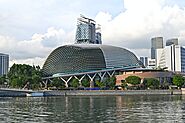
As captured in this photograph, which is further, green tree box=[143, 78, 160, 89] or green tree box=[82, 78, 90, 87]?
green tree box=[82, 78, 90, 87]

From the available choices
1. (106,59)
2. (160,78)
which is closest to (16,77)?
(106,59)

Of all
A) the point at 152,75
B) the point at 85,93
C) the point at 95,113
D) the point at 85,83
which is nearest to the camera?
the point at 95,113

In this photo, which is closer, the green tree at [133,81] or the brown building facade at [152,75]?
the green tree at [133,81]

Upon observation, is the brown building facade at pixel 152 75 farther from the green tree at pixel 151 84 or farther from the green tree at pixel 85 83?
the green tree at pixel 85 83

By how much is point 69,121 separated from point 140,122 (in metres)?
8.37

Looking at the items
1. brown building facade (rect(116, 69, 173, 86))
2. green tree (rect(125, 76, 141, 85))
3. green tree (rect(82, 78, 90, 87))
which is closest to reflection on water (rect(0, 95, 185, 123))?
green tree (rect(125, 76, 141, 85))

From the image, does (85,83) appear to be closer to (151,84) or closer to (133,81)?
(133,81)

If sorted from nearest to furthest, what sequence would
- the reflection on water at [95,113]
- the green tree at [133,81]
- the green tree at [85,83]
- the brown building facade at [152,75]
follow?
1. the reflection on water at [95,113]
2. the green tree at [133,81]
3. the green tree at [85,83]
4. the brown building facade at [152,75]

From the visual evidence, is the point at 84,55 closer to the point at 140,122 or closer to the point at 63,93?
the point at 63,93

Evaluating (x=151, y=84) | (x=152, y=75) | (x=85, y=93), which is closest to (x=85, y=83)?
(x=85, y=93)

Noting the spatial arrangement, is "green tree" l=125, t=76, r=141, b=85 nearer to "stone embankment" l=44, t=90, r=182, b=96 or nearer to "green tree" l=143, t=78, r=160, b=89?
"green tree" l=143, t=78, r=160, b=89

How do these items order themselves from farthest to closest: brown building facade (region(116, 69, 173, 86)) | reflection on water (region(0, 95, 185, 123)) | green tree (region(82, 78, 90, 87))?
brown building facade (region(116, 69, 173, 86)) → green tree (region(82, 78, 90, 87)) → reflection on water (region(0, 95, 185, 123))

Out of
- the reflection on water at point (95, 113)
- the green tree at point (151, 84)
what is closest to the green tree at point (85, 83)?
the green tree at point (151, 84)

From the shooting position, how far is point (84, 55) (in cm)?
19850
